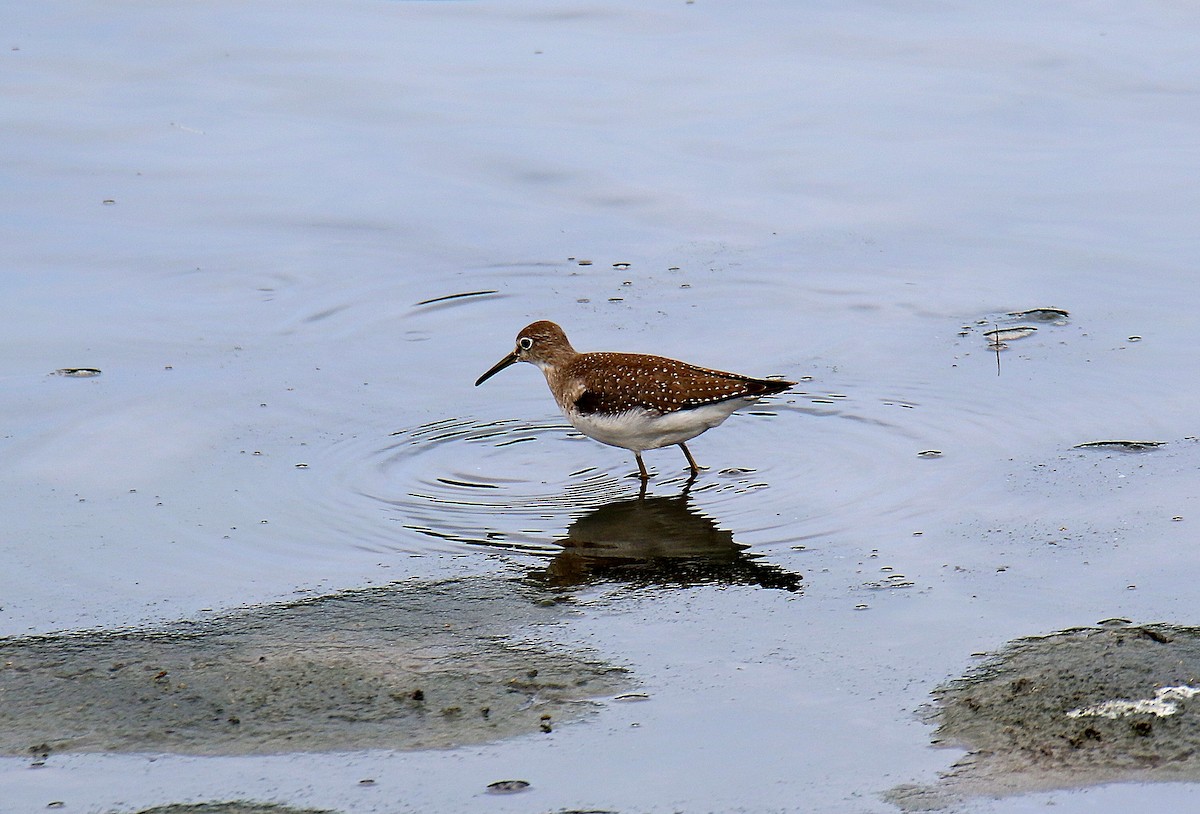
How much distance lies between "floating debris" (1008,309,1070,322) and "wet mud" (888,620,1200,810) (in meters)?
4.59

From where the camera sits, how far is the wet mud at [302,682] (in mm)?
5309

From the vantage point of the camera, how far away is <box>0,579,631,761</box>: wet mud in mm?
5309

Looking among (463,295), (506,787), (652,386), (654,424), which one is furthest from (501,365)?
(506,787)

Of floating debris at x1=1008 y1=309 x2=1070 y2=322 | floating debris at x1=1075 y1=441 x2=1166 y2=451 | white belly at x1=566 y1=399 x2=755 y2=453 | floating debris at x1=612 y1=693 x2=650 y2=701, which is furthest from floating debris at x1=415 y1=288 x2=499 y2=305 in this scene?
floating debris at x1=612 y1=693 x2=650 y2=701

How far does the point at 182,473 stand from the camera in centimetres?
831

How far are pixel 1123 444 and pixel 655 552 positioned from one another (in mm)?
2760

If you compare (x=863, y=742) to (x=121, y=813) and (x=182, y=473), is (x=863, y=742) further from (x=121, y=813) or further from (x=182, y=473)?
(x=182, y=473)

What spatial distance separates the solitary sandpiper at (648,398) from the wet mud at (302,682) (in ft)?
7.33

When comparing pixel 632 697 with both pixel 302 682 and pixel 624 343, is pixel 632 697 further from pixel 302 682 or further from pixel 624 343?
pixel 624 343

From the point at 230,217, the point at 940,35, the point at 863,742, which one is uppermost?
the point at 940,35

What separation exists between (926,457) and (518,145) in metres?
6.93

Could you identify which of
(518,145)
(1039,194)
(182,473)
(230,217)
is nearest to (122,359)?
(182,473)

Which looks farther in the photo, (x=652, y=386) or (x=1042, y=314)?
(x=1042, y=314)

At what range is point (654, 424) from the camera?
8586 mm
